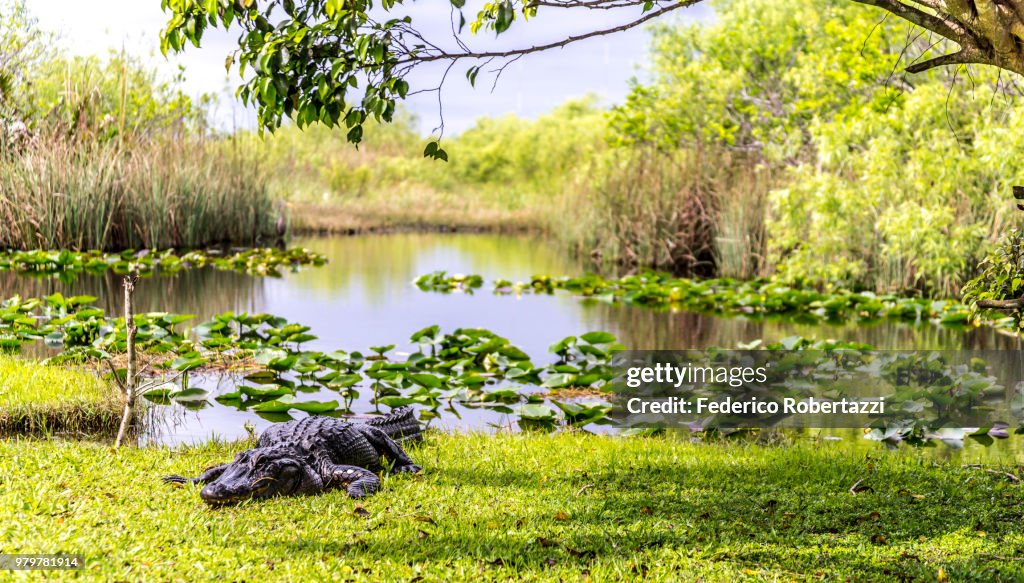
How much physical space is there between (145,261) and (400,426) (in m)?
10.2

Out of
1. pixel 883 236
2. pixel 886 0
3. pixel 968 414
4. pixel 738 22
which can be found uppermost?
pixel 738 22

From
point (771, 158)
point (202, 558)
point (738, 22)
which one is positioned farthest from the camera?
point (738, 22)

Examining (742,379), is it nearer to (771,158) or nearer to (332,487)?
(332,487)

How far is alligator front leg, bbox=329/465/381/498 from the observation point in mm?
3975

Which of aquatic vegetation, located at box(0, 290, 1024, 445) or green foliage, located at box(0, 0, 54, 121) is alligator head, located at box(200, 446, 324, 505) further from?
green foliage, located at box(0, 0, 54, 121)

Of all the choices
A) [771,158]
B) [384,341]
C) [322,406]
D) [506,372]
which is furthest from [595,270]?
[322,406]

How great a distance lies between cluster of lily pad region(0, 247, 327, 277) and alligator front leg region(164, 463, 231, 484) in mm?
8846

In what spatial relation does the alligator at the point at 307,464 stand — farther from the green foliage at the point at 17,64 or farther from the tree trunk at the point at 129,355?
the green foliage at the point at 17,64

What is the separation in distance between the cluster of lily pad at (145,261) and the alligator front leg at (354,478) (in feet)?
29.8

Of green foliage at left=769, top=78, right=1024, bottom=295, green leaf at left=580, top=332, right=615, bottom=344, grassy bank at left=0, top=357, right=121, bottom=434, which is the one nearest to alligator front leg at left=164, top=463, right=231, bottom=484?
grassy bank at left=0, top=357, right=121, bottom=434

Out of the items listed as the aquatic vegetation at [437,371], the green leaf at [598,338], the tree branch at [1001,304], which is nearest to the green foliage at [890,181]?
the aquatic vegetation at [437,371]

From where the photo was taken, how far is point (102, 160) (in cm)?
Result: 1454

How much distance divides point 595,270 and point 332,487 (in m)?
12.5

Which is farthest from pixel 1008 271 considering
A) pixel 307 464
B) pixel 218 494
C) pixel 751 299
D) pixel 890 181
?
pixel 890 181
